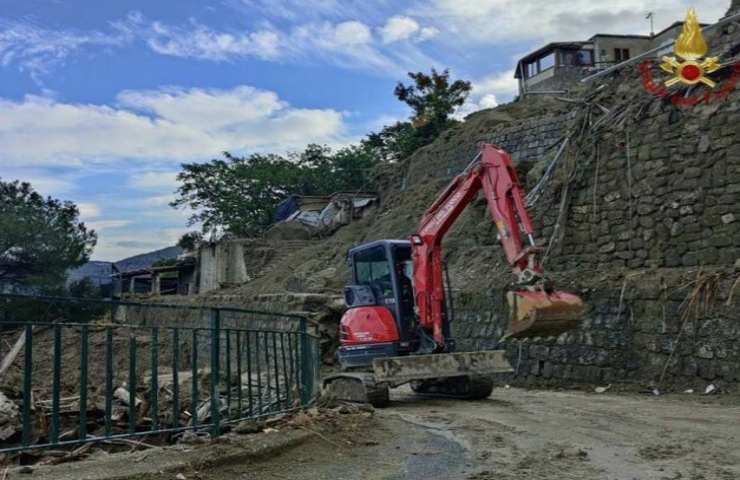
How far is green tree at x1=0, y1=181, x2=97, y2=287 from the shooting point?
29.5m

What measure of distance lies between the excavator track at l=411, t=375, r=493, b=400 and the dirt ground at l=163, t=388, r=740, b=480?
2.70 ft

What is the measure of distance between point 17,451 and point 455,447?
3.71m

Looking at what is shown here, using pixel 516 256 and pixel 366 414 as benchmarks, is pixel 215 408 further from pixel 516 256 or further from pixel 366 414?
pixel 516 256

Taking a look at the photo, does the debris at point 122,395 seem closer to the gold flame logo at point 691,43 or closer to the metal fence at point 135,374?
the metal fence at point 135,374

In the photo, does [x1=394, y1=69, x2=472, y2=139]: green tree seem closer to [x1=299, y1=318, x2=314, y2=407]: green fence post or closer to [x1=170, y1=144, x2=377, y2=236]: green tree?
[x1=170, y1=144, x2=377, y2=236]: green tree

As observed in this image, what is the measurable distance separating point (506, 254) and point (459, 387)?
8.53 feet

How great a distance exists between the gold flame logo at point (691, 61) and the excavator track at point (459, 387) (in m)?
7.63

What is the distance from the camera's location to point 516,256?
8.84 m

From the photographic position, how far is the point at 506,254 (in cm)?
941

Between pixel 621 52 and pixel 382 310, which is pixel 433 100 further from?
pixel 382 310

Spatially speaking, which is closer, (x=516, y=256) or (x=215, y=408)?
(x=215, y=408)

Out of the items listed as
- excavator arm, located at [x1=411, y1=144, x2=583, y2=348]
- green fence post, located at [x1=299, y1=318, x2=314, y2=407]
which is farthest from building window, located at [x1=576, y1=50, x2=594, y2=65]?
green fence post, located at [x1=299, y1=318, x2=314, y2=407]

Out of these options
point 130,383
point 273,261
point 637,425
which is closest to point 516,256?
point 637,425

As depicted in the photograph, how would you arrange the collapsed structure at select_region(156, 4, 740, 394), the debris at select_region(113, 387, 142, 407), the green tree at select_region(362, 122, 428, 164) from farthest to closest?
the green tree at select_region(362, 122, 428, 164) < the collapsed structure at select_region(156, 4, 740, 394) < the debris at select_region(113, 387, 142, 407)
